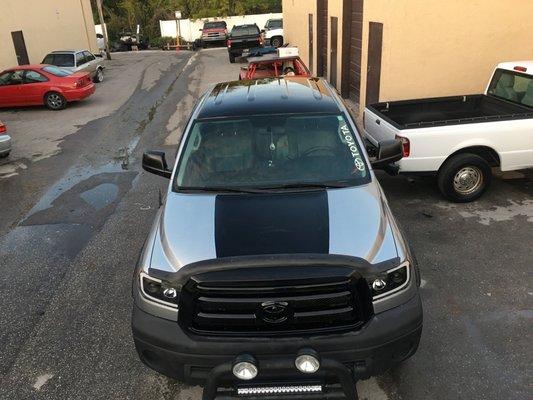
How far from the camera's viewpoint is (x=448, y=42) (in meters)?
9.43

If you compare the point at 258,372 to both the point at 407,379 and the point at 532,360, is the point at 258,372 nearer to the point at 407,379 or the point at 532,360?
the point at 407,379

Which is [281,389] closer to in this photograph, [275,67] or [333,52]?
[275,67]

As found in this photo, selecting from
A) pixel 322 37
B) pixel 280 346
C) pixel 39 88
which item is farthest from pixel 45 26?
pixel 280 346

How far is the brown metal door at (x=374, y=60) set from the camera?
10.3 metres

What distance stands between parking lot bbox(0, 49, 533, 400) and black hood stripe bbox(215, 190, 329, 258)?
4.26ft

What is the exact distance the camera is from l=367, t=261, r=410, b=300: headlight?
3.03 meters

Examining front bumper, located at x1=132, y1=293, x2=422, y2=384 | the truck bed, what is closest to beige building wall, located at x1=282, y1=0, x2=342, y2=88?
the truck bed

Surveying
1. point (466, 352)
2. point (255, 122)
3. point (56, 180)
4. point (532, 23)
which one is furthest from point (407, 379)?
point (532, 23)

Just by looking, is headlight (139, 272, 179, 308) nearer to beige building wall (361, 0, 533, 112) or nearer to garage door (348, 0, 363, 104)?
beige building wall (361, 0, 533, 112)

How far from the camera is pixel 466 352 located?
390 centimetres

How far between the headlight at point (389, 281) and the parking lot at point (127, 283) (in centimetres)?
95

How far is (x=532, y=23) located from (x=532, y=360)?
7928mm

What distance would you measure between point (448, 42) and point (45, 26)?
888 inches

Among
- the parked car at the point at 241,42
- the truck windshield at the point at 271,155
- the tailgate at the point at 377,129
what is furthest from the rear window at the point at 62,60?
the truck windshield at the point at 271,155
